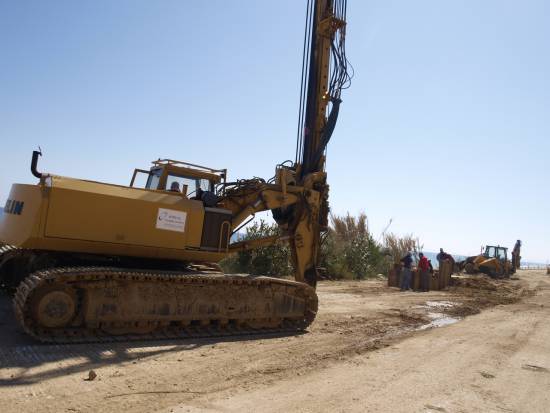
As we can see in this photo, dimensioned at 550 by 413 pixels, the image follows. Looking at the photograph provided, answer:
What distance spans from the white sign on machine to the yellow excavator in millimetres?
16

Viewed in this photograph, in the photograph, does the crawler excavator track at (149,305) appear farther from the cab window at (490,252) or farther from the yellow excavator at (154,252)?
the cab window at (490,252)

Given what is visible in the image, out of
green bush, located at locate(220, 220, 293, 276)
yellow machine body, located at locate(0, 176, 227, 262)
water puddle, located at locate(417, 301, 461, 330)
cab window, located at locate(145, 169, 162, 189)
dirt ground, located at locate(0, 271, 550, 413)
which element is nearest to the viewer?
dirt ground, located at locate(0, 271, 550, 413)

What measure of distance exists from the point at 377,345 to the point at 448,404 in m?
2.66

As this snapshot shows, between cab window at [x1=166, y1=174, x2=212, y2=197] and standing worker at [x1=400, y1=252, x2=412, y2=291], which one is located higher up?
cab window at [x1=166, y1=174, x2=212, y2=197]

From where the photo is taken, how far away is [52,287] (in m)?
6.70

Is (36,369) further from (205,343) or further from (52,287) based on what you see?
(205,343)

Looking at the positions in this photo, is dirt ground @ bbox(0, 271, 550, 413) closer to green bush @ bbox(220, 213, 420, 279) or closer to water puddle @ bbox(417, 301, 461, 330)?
water puddle @ bbox(417, 301, 461, 330)

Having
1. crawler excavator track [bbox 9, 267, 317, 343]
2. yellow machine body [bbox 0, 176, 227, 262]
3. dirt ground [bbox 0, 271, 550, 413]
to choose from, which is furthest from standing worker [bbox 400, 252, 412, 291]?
yellow machine body [bbox 0, 176, 227, 262]

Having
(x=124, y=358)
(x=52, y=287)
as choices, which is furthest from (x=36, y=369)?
(x=52, y=287)

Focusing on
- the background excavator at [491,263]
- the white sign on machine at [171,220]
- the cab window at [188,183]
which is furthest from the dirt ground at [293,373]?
the background excavator at [491,263]

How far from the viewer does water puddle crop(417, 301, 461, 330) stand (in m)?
10.4

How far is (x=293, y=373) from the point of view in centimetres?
604

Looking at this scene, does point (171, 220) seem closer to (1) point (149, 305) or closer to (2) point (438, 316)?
(1) point (149, 305)

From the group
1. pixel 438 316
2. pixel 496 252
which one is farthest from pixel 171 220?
pixel 496 252
